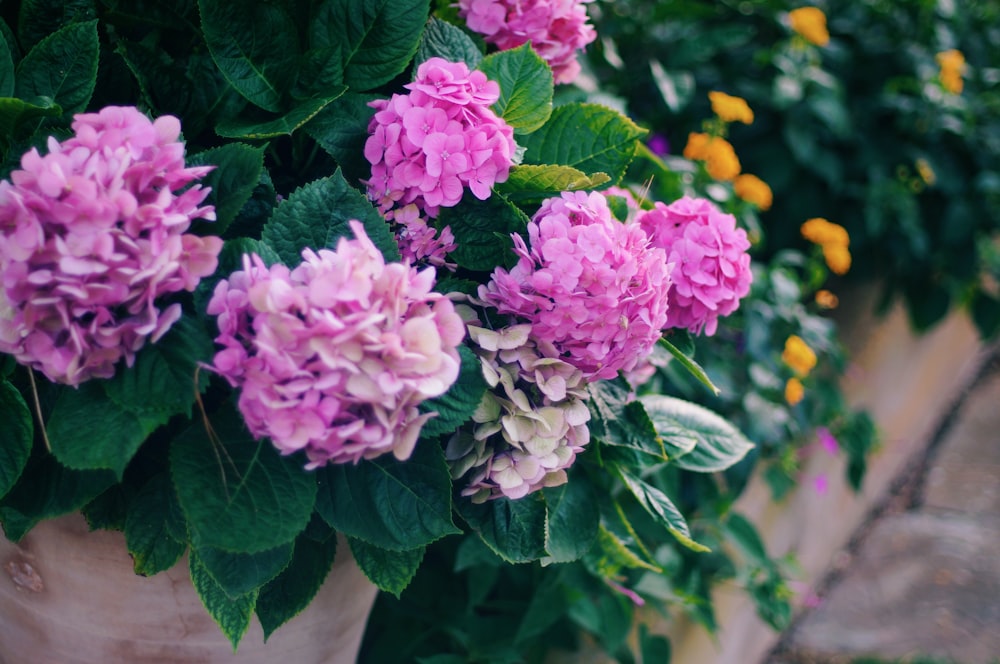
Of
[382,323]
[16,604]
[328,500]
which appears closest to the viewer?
[382,323]

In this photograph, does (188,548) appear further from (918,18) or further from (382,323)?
(918,18)

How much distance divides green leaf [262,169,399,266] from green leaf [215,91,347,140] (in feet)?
0.23

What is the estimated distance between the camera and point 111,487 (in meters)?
0.92

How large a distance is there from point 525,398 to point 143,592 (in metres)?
0.46

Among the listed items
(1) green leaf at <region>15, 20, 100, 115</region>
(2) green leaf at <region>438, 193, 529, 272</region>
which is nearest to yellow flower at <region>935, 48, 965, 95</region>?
(2) green leaf at <region>438, 193, 529, 272</region>

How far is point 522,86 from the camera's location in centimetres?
106

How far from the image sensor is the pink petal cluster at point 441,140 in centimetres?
91

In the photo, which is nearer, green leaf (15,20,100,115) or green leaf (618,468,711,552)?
green leaf (15,20,100,115)

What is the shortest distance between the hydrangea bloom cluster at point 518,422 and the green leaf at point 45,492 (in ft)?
1.13

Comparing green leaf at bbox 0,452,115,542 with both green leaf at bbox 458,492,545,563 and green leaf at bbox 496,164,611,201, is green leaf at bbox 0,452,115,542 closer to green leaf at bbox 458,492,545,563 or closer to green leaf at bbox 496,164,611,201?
green leaf at bbox 458,492,545,563

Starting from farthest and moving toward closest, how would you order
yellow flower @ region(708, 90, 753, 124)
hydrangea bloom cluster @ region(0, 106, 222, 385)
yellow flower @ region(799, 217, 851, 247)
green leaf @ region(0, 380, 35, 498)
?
yellow flower @ region(799, 217, 851, 247)
yellow flower @ region(708, 90, 753, 124)
green leaf @ region(0, 380, 35, 498)
hydrangea bloom cluster @ region(0, 106, 222, 385)

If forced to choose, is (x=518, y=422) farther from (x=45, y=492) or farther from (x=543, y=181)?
(x=45, y=492)

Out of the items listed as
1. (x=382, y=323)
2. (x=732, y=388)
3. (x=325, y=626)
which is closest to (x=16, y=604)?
(x=325, y=626)

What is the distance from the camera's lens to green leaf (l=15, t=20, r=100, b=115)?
909 millimetres
